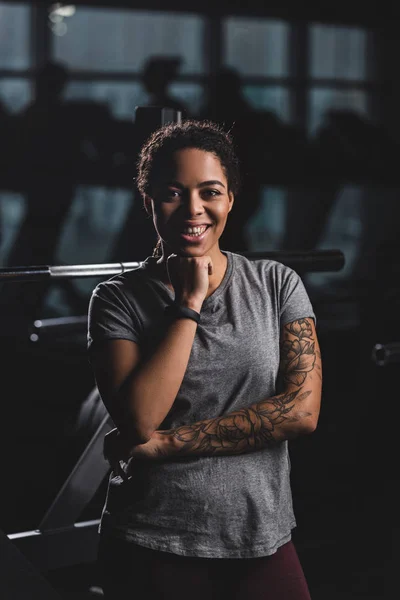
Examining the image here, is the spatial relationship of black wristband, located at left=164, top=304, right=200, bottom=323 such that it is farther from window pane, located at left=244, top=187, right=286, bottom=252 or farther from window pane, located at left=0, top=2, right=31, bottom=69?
window pane, located at left=244, top=187, right=286, bottom=252

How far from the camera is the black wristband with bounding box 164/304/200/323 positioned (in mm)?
1115

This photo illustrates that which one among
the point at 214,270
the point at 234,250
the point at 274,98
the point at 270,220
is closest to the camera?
the point at 214,270

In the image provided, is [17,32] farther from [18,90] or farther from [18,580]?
[18,580]

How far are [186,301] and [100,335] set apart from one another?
125 mm

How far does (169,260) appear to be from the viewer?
116 cm

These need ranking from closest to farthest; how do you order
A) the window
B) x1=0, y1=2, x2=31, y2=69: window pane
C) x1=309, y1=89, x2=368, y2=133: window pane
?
x1=0, y1=2, x2=31, y2=69: window pane → the window → x1=309, y1=89, x2=368, y2=133: window pane

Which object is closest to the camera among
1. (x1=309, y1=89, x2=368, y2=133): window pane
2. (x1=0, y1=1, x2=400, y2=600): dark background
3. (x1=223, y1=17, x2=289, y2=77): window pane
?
(x1=0, y1=1, x2=400, y2=600): dark background

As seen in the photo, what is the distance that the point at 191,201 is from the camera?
45.7 inches

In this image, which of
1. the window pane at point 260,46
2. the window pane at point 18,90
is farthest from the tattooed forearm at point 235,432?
the window pane at point 260,46

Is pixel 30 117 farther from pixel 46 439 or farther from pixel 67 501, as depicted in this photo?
pixel 67 501

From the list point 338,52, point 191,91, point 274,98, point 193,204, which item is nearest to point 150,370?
point 193,204

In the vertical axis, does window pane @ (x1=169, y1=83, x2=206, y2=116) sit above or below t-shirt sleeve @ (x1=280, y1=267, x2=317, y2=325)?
above

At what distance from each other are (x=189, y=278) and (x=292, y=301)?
163mm

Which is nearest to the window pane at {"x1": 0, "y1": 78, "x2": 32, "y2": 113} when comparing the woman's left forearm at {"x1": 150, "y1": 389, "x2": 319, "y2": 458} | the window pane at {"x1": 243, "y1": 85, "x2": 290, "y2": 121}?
the window pane at {"x1": 243, "y1": 85, "x2": 290, "y2": 121}
